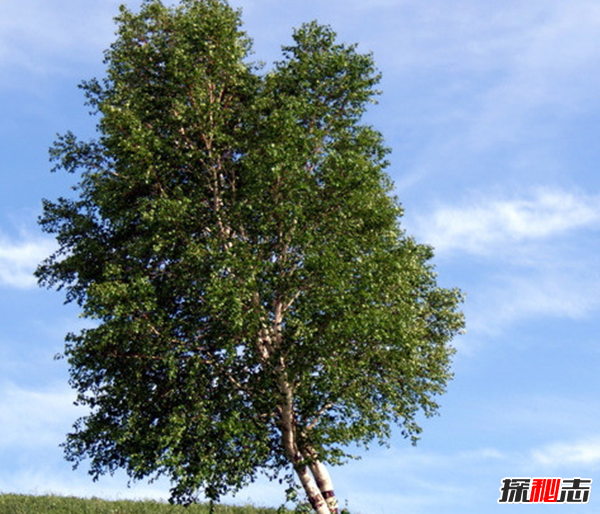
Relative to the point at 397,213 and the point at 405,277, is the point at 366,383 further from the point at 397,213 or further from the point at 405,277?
the point at 397,213

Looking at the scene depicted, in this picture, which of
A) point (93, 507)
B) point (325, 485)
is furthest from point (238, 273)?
point (93, 507)

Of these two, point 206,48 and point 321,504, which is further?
point 206,48

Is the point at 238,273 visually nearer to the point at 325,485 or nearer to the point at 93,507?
the point at 325,485

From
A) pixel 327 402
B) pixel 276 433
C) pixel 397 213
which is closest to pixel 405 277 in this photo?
pixel 397 213

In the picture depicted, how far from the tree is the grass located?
5321 millimetres

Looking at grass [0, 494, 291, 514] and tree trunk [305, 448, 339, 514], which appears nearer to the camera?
tree trunk [305, 448, 339, 514]

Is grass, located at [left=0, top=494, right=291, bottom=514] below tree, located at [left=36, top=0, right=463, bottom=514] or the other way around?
below

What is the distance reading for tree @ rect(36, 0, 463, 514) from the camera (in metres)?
26.0

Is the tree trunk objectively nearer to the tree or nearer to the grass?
the tree

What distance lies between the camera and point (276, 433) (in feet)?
92.4

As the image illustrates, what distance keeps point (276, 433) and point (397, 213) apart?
10197 millimetres

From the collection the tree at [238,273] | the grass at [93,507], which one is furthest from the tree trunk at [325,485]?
the grass at [93,507]

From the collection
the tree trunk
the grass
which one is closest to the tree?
the tree trunk

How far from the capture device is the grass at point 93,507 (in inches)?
1288
